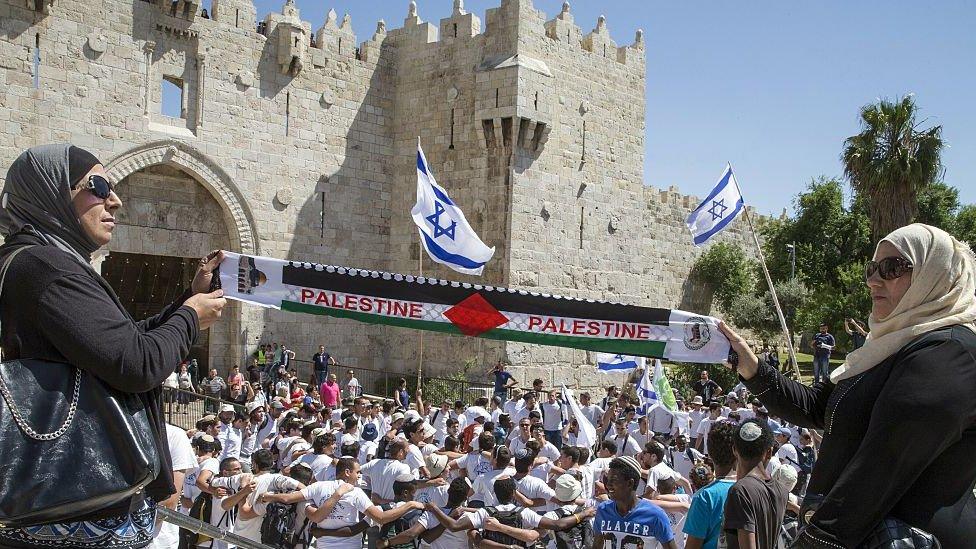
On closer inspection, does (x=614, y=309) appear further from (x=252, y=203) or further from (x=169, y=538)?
(x=252, y=203)

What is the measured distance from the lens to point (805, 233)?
113 ft

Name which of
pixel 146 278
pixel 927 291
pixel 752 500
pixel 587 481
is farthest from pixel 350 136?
pixel 927 291

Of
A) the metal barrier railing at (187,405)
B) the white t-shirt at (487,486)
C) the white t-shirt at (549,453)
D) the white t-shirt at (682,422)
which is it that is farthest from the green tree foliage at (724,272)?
the white t-shirt at (487,486)

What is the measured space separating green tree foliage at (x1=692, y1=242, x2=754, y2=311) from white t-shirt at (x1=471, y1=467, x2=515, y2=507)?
21674 millimetres

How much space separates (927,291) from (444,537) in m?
4.89

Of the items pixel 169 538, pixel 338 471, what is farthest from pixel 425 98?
pixel 169 538

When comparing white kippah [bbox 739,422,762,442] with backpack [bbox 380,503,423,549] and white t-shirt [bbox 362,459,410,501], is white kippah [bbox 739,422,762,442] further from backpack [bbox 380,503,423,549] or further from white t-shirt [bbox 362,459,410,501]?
white t-shirt [bbox 362,459,410,501]

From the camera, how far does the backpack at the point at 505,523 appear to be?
6344 mm

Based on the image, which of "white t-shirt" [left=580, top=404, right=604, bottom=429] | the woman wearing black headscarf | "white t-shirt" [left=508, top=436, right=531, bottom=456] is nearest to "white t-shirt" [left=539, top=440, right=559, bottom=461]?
"white t-shirt" [left=508, top=436, right=531, bottom=456]

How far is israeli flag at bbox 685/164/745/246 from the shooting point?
15648 millimetres

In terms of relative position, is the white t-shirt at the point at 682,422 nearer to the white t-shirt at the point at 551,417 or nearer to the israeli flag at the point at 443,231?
the white t-shirt at the point at 551,417

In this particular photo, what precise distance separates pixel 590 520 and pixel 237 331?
591 inches

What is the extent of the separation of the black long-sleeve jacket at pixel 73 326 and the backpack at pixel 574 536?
4694 mm

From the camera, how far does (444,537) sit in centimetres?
674
